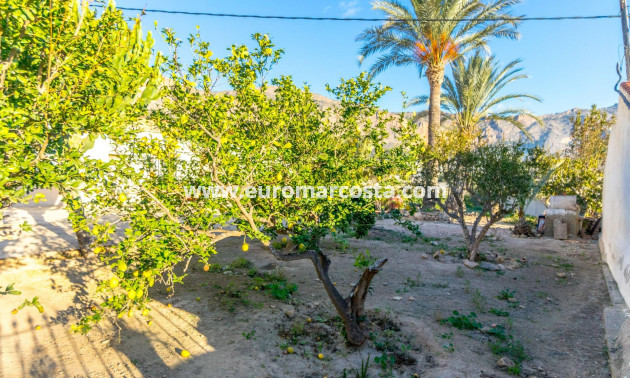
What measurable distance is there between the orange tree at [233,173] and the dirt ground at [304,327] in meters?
0.75

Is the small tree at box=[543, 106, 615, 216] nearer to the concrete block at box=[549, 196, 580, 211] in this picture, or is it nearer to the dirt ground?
the concrete block at box=[549, 196, 580, 211]

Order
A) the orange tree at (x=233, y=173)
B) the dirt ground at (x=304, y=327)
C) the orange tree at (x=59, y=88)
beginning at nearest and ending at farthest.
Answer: the orange tree at (x=59, y=88) < the orange tree at (x=233, y=173) < the dirt ground at (x=304, y=327)

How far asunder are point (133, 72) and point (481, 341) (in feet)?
17.4

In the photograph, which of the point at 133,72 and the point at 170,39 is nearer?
the point at 133,72

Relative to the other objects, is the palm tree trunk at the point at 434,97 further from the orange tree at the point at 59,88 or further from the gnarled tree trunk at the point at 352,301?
the orange tree at the point at 59,88

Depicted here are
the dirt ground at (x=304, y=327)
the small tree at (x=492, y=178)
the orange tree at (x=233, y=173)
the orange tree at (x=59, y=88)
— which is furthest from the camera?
the small tree at (x=492, y=178)

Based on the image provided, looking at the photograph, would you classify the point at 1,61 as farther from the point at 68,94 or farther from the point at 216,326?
the point at 216,326

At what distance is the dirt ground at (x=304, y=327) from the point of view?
401cm

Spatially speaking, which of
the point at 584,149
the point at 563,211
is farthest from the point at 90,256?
the point at 584,149

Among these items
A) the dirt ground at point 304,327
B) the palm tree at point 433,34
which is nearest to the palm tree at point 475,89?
the palm tree at point 433,34

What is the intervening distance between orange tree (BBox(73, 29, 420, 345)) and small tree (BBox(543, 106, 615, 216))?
12.6m

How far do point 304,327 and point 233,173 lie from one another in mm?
2686

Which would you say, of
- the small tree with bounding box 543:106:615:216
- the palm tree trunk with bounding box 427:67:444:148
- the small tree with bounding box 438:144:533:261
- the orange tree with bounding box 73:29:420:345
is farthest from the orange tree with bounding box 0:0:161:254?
the small tree with bounding box 543:106:615:216

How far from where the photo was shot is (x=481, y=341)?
472 cm
